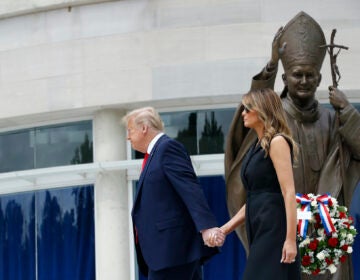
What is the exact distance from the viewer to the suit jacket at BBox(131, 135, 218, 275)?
5.61 m

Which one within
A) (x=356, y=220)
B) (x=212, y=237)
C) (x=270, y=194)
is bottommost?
(x=356, y=220)

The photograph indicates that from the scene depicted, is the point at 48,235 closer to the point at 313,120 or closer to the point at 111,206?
the point at 111,206

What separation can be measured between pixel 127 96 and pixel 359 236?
13.6 feet

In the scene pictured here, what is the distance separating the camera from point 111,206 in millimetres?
14336

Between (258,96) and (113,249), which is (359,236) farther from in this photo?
(258,96)

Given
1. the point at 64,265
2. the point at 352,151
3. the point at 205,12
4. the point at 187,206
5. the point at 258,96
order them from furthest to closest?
1. the point at 64,265
2. the point at 205,12
3. the point at 352,151
4. the point at 187,206
5. the point at 258,96

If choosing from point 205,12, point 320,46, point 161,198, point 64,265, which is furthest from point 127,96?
point 161,198

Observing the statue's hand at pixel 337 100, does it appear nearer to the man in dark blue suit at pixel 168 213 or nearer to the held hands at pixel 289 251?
the man in dark blue suit at pixel 168 213

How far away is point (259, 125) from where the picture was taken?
5.31 meters

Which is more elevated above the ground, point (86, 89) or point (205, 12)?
point (205, 12)

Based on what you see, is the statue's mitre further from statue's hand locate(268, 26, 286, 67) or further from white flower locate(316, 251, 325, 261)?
white flower locate(316, 251, 325, 261)

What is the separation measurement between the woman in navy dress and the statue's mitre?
158 cm

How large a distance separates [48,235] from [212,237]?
10390 millimetres

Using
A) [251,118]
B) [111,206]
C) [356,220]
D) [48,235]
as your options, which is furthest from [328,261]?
[48,235]
